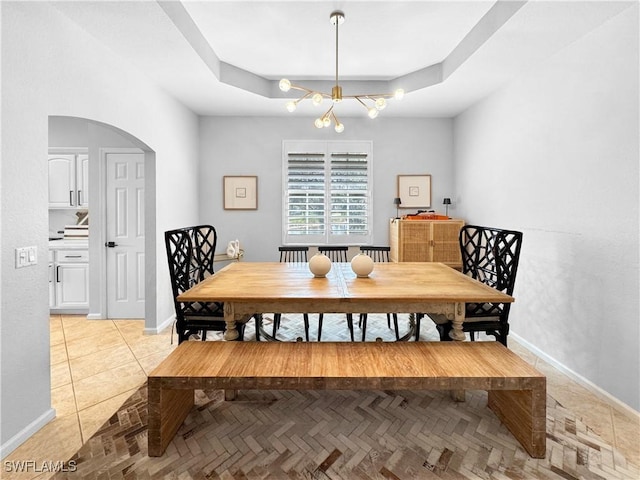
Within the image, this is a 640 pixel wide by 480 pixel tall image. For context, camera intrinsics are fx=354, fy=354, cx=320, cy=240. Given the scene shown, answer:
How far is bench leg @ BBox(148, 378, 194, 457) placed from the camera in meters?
1.80

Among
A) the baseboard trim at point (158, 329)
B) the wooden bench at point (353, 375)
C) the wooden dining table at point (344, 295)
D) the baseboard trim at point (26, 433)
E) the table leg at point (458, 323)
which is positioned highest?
the wooden dining table at point (344, 295)

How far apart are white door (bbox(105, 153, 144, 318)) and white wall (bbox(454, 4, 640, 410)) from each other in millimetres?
4141

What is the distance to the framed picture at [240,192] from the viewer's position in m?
5.10

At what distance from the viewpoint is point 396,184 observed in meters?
5.16

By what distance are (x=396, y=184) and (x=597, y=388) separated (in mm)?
3350

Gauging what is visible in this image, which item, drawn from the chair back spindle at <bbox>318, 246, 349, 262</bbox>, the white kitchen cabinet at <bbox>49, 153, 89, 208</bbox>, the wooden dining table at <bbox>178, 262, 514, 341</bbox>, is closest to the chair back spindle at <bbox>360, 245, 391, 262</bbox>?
the chair back spindle at <bbox>318, 246, 349, 262</bbox>

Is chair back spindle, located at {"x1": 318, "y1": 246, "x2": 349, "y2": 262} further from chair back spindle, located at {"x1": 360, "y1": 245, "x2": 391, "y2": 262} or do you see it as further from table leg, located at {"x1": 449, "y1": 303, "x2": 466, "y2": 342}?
table leg, located at {"x1": 449, "y1": 303, "x2": 466, "y2": 342}

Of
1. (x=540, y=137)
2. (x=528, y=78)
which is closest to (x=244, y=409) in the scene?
(x=540, y=137)

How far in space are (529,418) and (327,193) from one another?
381 cm

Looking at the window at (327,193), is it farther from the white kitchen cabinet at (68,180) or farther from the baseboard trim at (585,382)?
the white kitchen cabinet at (68,180)

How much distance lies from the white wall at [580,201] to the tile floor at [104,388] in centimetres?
19

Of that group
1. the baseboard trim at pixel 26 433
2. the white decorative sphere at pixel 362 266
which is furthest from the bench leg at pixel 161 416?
the white decorative sphere at pixel 362 266

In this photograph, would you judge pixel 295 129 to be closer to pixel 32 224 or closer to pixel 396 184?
pixel 396 184

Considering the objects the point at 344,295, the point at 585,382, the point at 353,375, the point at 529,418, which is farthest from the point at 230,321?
the point at 585,382
